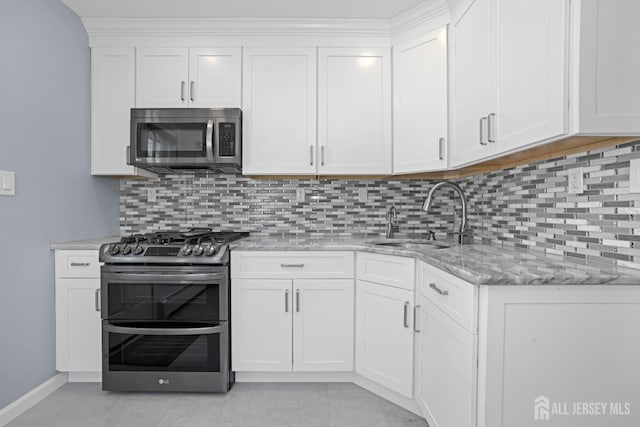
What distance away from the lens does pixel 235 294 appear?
227cm

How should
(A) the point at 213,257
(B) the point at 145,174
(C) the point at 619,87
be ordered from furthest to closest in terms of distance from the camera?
(B) the point at 145,174 → (A) the point at 213,257 → (C) the point at 619,87

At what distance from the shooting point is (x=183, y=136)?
2.48m

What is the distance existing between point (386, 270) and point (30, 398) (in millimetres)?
2100

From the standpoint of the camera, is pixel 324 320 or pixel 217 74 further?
pixel 217 74

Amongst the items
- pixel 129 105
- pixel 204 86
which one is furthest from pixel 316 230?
pixel 129 105

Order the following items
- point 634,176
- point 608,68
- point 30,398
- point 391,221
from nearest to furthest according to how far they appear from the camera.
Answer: point 608,68, point 634,176, point 30,398, point 391,221

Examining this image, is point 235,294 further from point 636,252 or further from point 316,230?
point 636,252

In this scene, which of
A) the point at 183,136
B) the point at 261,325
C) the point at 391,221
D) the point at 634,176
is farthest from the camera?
the point at 391,221

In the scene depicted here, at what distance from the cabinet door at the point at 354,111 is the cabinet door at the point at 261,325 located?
90cm

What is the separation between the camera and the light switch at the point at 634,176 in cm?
131

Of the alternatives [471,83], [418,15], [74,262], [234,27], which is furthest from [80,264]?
[418,15]

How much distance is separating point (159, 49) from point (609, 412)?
302 cm

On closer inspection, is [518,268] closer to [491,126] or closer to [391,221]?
[491,126]

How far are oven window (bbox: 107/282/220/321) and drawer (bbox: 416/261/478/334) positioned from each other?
3.84ft
